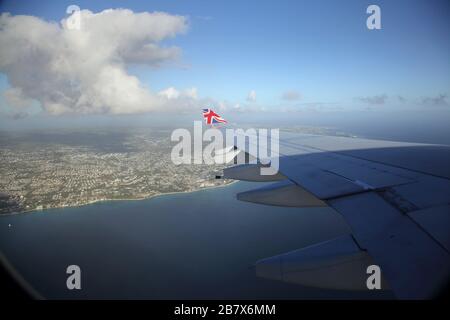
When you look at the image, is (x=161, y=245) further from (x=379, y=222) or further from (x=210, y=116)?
(x=379, y=222)

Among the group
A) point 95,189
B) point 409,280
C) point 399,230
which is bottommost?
point 95,189

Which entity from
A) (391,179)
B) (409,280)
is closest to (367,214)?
(409,280)

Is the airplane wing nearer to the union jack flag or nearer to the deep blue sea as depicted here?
the union jack flag

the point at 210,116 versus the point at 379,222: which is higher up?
the point at 210,116

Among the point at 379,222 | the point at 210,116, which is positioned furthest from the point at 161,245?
the point at 379,222

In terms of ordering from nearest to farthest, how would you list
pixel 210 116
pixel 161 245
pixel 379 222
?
pixel 379 222 < pixel 210 116 < pixel 161 245

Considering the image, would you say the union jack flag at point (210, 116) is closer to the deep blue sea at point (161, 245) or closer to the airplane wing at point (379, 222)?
the airplane wing at point (379, 222)
